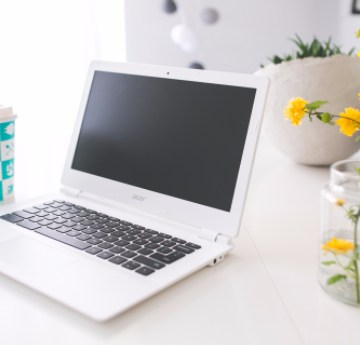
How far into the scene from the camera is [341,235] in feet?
2.04

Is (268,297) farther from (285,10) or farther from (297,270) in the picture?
(285,10)

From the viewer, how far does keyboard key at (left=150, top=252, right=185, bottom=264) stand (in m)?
0.68

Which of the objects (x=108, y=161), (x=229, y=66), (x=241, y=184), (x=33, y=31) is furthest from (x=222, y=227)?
(x=229, y=66)

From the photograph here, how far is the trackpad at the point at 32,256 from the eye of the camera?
671 millimetres

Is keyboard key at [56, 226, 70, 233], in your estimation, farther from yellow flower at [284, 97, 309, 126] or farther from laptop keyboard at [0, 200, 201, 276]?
yellow flower at [284, 97, 309, 126]

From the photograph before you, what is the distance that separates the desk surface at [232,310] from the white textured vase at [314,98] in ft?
0.99

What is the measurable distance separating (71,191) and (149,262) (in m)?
0.34

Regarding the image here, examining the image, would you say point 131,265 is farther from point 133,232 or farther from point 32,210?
point 32,210

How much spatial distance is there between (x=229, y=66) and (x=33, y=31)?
1.28m

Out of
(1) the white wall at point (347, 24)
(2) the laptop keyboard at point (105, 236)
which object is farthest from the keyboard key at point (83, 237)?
(1) the white wall at point (347, 24)

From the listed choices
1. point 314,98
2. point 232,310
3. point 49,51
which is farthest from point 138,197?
point 49,51

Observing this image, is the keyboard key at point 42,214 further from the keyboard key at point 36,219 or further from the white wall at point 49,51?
the white wall at point 49,51

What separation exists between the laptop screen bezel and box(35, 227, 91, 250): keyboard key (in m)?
0.14

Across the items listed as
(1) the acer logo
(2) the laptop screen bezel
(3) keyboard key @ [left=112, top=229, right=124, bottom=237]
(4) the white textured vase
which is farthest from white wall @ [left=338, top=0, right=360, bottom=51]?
(3) keyboard key @ [left=112, top=229, right=124, bottom=237]
